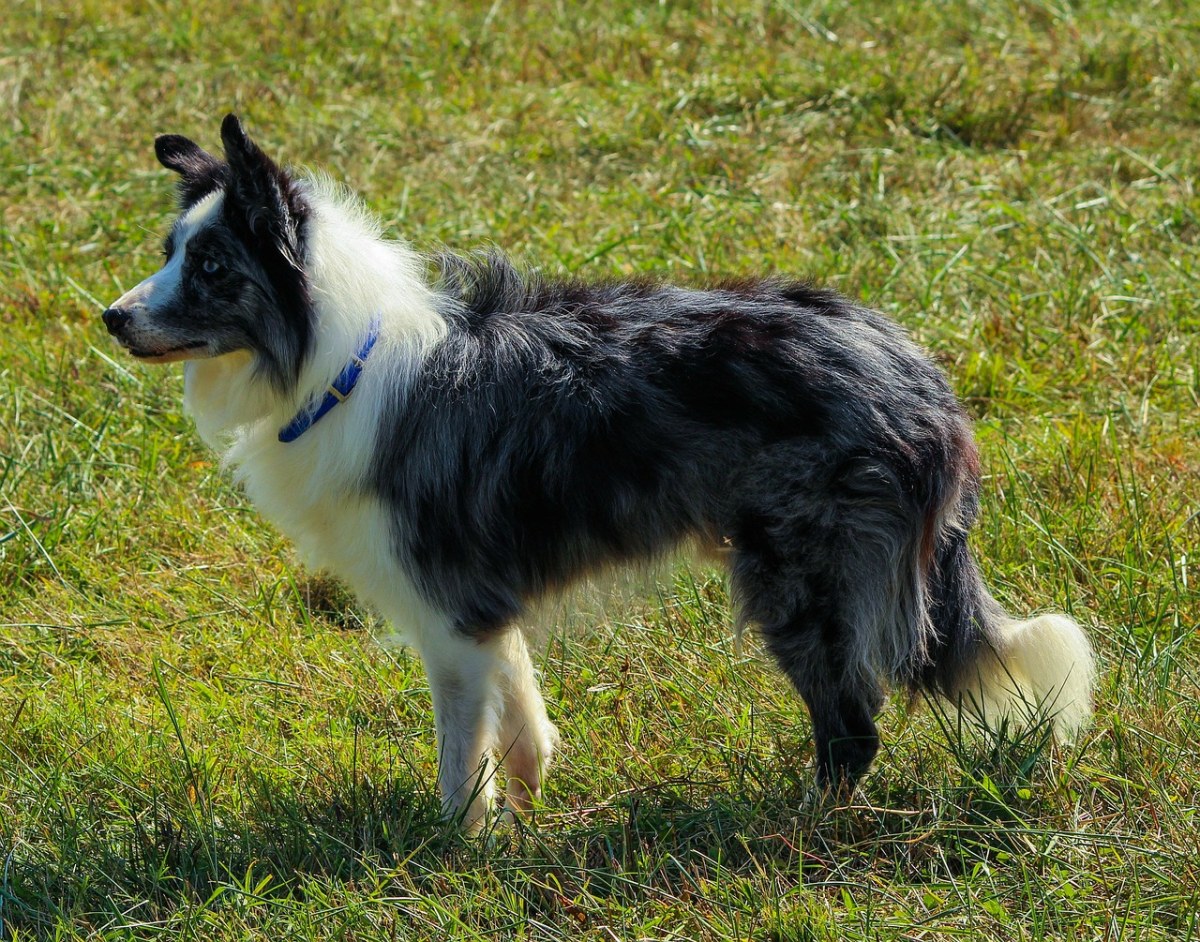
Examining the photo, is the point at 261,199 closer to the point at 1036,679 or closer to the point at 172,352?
the point at 172,352

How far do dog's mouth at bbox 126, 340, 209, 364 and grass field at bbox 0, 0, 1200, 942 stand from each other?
1070 mm

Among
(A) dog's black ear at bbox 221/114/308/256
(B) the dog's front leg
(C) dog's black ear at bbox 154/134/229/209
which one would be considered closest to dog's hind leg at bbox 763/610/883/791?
(B) the dog's front leg

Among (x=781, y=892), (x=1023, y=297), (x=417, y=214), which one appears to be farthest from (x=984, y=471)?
(x=417, y=214)

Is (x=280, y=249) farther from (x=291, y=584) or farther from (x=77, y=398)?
(x=77, y=398)

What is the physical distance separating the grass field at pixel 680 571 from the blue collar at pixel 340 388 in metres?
0.87

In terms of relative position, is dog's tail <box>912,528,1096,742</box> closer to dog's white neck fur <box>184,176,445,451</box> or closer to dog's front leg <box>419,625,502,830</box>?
dog's front leg <box>419,625,502,830</box>

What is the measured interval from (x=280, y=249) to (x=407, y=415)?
522mm

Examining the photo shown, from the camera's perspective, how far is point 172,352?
332 cm

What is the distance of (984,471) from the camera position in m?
4.74

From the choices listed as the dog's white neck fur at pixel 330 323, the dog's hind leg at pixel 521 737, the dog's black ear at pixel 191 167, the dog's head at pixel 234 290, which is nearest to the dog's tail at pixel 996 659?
the dog's hind leg at pixel 521 737

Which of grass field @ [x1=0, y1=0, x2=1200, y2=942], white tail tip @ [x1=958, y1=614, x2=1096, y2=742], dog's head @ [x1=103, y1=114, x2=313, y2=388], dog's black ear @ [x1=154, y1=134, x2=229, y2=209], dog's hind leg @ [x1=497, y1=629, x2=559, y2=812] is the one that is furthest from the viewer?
dog's hind leg @ [x1=497, y1=629, x2=559, y2=812]

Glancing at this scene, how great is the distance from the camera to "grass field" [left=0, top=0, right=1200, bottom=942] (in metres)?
3.16

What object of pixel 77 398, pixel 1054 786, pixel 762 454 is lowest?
pixel 1054 786

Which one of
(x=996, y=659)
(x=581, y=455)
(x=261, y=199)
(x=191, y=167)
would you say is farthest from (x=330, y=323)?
(x=996, y=659)
